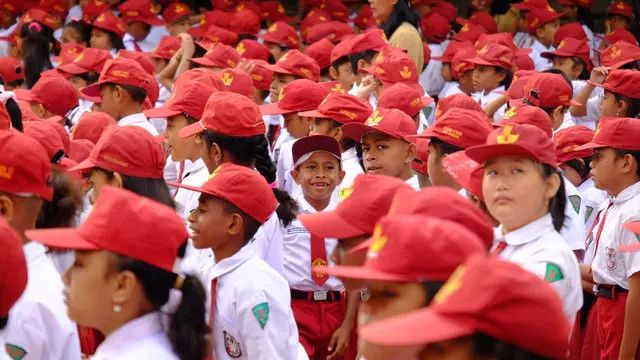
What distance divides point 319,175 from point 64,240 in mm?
2833

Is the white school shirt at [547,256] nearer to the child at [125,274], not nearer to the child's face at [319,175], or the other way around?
the child at [125,274]

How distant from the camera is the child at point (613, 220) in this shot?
530cm

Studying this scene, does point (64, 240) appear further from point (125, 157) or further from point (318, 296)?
point (318, 296)

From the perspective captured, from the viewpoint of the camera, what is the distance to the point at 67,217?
162 inches

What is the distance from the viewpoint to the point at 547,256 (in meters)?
3.77

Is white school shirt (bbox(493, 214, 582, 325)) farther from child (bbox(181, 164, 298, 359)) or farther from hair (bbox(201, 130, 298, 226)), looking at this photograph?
hair (bbox(201, 130, 298, 226))

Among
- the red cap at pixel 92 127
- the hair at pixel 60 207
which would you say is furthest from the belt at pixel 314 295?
the hair at pixel 60 207

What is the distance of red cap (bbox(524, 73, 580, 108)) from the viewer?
7523 mm

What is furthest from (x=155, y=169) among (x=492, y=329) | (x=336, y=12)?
(x=336, y=12)

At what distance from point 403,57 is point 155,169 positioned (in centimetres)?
350

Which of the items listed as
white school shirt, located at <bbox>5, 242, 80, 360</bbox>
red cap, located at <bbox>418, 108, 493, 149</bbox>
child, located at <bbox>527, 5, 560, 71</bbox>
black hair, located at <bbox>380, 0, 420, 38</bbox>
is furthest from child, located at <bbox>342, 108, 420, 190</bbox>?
child, located at <bbox>527, 5, 560, 71</bbox>

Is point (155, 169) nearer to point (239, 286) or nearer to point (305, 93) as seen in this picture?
point (239, 286)

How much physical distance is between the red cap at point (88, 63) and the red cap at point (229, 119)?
3229mm

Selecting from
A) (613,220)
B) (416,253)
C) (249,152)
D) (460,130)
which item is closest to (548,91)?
(613,220)
